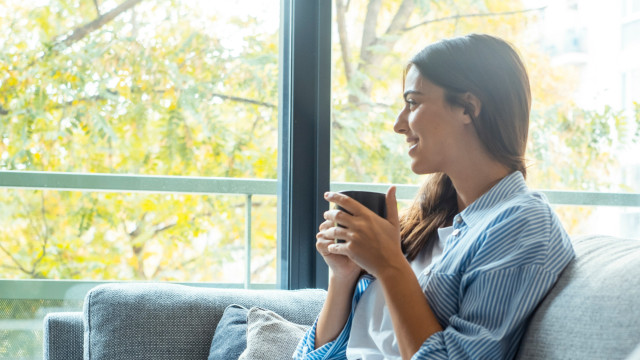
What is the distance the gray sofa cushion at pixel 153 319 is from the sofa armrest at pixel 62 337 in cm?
9

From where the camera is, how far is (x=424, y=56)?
1333mm

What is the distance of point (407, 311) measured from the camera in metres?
1.11

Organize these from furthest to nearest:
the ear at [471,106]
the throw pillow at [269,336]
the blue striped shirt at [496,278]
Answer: the throw pillow at [269,336]
the ear at [471,106]
the blue striped shirt at [496,278]

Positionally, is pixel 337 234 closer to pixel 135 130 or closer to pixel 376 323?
pixel 376 323

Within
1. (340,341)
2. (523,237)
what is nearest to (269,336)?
(340,341)

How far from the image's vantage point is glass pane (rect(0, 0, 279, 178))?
7.54 ft

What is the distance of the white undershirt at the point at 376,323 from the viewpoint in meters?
1.24

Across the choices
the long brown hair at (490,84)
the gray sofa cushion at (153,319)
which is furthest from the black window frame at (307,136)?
the long brown hair at (490,84)

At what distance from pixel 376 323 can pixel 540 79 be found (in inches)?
76.0

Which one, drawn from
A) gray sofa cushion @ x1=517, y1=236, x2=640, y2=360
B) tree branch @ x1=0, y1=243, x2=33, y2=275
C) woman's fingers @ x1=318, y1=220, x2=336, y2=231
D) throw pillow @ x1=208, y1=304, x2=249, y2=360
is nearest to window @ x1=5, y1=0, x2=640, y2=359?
tree branch @ x1=0, y1=243, x2=33, y2=275

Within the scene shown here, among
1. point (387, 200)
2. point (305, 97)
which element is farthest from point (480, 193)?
point (305, 97)

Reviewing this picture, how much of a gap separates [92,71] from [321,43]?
81 cm

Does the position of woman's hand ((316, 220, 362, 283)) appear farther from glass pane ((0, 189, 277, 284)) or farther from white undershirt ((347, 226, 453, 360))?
glass pane ((0, 189, 277, 284))

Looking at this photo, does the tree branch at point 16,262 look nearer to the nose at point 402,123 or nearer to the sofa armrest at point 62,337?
the sofa armrest at point 62,337
